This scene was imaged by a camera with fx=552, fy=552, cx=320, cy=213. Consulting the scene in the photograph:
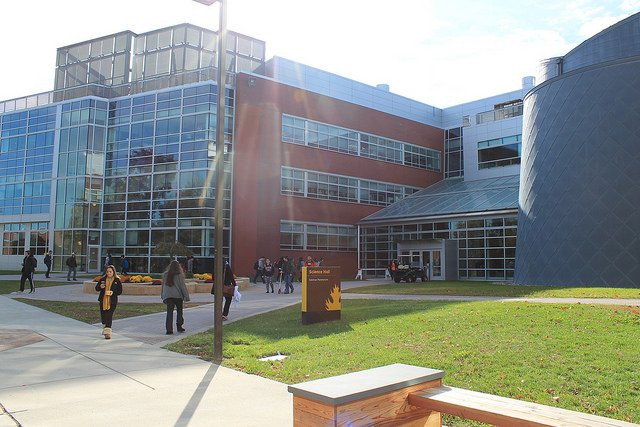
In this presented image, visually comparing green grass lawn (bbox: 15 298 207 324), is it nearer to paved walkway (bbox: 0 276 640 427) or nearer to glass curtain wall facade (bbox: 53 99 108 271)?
paved walkway (bbox: 0 276 640 427)

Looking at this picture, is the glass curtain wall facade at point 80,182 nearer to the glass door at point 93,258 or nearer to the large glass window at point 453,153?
the glass door at point 93,258

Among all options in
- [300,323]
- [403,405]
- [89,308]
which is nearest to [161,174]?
[89,308]

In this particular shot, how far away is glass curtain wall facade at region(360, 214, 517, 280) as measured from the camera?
35.0 m

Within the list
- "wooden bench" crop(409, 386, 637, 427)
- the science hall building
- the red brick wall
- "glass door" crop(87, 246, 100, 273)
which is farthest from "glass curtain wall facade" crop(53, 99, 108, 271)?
"wooden bench" crop(409, 386, 637, 427)

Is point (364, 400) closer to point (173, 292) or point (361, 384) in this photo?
point (361, 384)

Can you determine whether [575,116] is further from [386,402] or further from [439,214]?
[386,402]

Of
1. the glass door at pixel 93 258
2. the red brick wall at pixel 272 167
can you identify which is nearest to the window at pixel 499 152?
the red brick wall at pixel 272 167

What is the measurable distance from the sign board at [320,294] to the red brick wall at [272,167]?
22.7 m

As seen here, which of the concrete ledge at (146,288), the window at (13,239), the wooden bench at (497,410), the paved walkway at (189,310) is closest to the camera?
the wooden bench at (497,410)

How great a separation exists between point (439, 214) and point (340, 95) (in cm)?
1417

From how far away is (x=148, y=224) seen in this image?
40.0 meters

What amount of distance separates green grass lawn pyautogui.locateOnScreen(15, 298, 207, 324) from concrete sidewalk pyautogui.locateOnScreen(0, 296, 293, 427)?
4702mm

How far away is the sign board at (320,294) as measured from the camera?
13266 millimetres

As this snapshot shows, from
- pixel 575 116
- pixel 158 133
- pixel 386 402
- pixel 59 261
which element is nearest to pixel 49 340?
pixel 386 402
